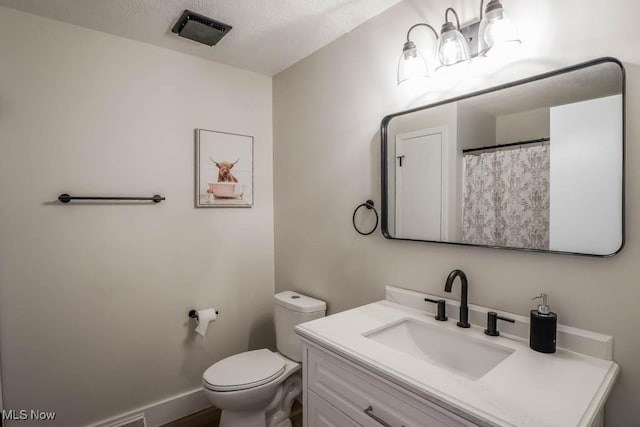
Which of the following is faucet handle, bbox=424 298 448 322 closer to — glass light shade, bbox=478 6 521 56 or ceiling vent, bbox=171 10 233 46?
glass light shade, bbox=478 6 521 56

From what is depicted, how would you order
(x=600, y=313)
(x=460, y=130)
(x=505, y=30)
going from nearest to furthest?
(x=600, y=313) → (x=505, y=30) → (x=460, y=130)

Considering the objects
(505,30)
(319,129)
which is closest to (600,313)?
(505,30)

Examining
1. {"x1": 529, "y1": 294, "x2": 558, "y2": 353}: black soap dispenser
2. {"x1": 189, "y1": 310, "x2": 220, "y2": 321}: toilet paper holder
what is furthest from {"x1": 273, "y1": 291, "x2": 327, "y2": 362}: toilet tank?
{"x1": 529, "y1": 294, "x2": 558, "y2": 353}: black soap dispenser

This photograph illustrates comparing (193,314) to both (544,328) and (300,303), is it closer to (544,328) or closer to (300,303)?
(300,303)

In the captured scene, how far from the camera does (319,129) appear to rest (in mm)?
2107

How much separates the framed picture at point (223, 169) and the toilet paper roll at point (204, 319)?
2.24 ft

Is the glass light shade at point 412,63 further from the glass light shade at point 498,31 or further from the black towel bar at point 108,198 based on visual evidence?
the black towel bar at point 108,198

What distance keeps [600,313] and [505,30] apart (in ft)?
3.27

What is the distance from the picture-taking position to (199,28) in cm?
182

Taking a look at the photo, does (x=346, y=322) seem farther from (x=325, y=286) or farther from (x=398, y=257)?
(x=325, y=286)

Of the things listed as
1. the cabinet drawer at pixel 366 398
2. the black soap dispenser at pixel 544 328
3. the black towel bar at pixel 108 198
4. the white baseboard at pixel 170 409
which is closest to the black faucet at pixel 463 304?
the black soap dispenser at pixel 544 328

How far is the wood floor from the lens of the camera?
80.7 inches
